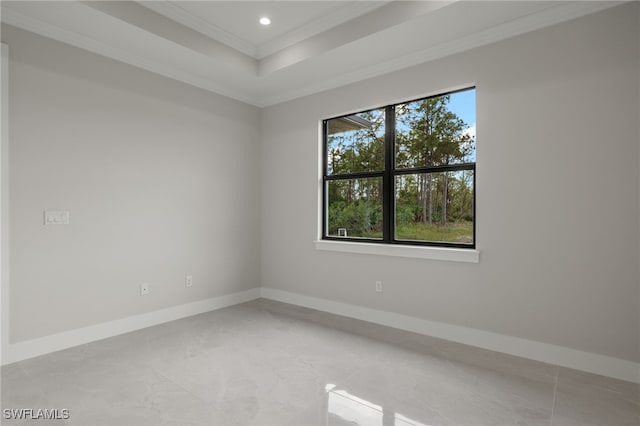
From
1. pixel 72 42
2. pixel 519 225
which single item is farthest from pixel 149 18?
pixel 519 225

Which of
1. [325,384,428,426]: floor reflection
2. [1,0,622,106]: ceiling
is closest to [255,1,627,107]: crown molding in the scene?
[1,0,622,106]: ceiling

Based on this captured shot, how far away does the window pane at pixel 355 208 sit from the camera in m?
3.73

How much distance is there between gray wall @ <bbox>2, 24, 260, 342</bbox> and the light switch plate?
0.05 m

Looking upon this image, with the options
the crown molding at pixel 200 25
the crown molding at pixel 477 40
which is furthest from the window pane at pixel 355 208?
the crown molding at pixel 200 25

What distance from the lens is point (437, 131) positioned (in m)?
3.31

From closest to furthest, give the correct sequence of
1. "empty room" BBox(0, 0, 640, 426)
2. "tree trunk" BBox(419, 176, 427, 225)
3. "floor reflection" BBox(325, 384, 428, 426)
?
"floor reflection" BBox(325, 384, 428, 426), "empty room" BBox(0, 0, 640, 426), "tree trunk" BBox(419, 176, 427, 225)

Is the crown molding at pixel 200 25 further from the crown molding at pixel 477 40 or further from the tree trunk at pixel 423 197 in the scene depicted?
the tree trunk at pixel 423 197

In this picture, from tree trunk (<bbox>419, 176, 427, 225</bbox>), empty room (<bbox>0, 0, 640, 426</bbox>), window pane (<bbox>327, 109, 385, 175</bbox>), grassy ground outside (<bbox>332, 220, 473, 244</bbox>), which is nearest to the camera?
empty room (<bbox>0, 0, 640, 426</bbox>)

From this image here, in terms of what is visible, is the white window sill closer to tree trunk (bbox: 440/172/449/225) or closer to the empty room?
the empty room

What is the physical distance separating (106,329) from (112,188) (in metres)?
1.32

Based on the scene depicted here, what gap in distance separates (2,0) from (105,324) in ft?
8.91

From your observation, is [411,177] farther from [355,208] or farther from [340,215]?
[340,215]

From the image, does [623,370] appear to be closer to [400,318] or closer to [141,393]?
[400,318]

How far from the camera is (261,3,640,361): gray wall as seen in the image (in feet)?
7.72
